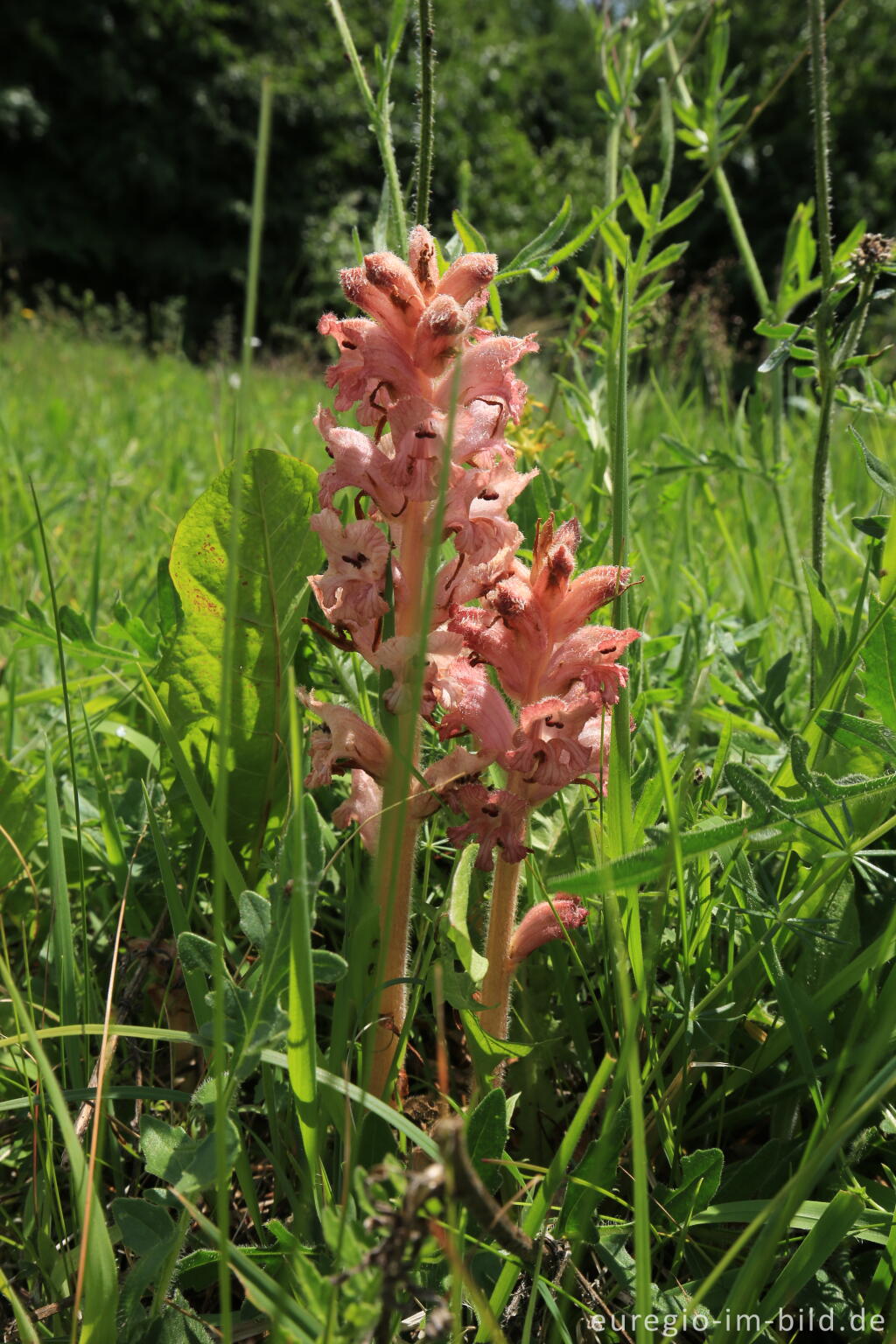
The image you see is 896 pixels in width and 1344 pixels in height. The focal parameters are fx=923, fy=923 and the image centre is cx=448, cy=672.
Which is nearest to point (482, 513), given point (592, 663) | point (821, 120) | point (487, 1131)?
point (592, 663)

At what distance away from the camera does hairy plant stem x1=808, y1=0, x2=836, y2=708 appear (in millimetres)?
1264

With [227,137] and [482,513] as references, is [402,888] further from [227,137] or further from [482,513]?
[227,137]

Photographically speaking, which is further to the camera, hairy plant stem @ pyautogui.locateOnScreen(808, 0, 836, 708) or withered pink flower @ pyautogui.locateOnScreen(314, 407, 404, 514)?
hairy plant stem @ pyautogui.locateOnScreen(808, 0, 836, 708)

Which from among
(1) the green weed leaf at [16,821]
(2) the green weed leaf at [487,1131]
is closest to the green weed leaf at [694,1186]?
(2) the green weed leaf at [487,1131]

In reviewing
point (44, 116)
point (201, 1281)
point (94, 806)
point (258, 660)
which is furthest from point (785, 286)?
point (44, 116)

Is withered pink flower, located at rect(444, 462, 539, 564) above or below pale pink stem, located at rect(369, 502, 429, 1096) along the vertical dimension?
above

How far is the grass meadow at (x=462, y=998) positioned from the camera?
0.67 meters

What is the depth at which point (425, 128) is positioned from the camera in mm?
1035

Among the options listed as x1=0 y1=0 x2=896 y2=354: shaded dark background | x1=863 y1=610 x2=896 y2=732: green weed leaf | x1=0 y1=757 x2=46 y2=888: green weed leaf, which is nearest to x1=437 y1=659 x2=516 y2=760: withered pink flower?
x1=863 y1=610 x2=896 y2=732: green weed leaf

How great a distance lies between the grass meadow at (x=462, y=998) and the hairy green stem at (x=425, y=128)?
0.05 metres

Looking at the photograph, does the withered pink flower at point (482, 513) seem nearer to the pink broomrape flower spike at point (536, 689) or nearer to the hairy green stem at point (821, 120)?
the pink broomrape flower spike at point (536, 689)

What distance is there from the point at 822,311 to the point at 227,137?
936 inches

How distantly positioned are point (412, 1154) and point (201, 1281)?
8.9 inches

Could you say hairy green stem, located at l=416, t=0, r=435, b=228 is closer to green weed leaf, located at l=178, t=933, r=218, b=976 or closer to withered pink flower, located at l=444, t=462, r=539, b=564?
withered pink flower, located at l=444, t=462, r=539, b=564
